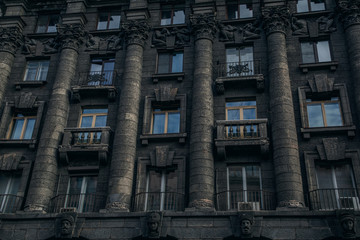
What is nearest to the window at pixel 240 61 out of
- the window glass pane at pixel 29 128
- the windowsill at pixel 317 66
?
the windowsill at pixel 317 66

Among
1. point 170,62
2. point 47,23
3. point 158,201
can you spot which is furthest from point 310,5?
point 47,23

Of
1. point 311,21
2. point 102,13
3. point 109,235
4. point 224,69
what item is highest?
point 102,13

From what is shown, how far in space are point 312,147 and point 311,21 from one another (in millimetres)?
8886

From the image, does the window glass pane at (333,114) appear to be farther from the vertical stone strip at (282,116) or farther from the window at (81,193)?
the window at (81,193)

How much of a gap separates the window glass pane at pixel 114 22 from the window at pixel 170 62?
13.8ft

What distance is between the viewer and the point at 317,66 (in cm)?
2483

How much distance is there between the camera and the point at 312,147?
22.6 metres

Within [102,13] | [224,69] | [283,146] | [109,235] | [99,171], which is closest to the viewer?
[109,235]

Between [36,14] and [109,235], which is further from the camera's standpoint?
[36,14]

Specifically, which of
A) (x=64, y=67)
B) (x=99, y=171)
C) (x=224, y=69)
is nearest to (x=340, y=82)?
(x=224, y=69)

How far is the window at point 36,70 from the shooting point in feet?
93.0

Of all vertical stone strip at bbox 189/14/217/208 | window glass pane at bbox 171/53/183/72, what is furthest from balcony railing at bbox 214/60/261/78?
window glass pane at bbox 171/53/183/72

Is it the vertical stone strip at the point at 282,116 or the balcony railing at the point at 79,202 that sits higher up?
the vertical stone strip at the point at 282,116

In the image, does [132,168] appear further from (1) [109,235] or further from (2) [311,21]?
(2) [311,21]
